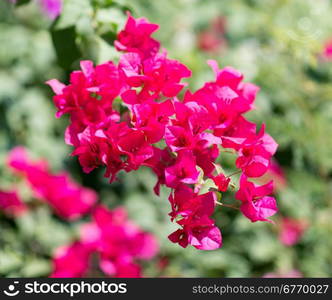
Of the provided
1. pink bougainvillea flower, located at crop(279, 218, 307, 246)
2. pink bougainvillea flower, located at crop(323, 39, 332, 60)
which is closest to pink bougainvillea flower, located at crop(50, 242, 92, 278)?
pink bougainvillea flower, located at crop(279, 218, 307, 246)

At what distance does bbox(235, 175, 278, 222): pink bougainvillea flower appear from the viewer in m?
0.72

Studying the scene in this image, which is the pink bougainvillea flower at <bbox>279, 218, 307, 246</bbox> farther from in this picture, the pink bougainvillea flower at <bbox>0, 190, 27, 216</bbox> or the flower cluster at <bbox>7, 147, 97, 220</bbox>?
the pink bougainvillea flower at <bbox>0, 190, 27, 216</bbox>

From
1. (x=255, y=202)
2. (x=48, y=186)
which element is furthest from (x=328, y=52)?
(x=255, y=202)

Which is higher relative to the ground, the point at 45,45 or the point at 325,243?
the point at 45,45

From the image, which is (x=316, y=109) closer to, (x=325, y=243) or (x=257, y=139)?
(x=325, y=243)

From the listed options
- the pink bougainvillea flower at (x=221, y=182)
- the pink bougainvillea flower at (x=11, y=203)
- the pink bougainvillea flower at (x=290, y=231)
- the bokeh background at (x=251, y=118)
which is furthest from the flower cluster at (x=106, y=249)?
the pink bougainvillea flower at (x=221, y=182)

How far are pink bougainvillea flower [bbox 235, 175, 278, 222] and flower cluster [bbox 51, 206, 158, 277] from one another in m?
0.64

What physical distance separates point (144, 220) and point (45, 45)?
0.76 meters

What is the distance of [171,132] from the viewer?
0.70 metres

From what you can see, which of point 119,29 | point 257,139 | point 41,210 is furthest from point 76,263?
point 257,139

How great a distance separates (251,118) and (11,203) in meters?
0.85

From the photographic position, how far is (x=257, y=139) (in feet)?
2.50

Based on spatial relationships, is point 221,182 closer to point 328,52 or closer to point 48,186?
point 48,186

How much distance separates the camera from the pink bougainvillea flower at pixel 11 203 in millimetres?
1626
